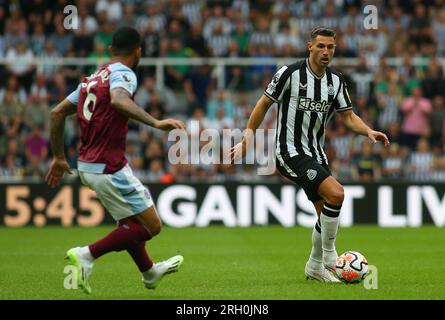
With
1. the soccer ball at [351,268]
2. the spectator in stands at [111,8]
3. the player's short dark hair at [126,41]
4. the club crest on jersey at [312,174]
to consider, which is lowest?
the soccer ball at [351,268]

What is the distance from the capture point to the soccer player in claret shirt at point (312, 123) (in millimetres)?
9602

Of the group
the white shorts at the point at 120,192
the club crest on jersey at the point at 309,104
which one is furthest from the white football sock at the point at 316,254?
the white shorts at the point at 120,192

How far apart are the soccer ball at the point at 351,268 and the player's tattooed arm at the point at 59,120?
113 inches

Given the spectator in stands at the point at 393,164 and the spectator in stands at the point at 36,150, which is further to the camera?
the spectator in stands at the point at 393,164

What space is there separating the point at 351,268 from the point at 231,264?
245 centimetres

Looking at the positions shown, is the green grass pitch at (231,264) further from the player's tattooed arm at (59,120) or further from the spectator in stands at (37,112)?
the spectator in stands at (37,112)

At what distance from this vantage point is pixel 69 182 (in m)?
18.4

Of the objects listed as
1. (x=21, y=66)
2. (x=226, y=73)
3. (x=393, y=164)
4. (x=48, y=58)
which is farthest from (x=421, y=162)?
(x=21, y=66)

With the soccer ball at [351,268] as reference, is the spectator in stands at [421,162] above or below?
below

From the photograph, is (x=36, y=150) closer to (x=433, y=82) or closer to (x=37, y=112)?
(x=37, y=112)

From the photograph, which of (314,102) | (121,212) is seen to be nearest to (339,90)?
(314,102)

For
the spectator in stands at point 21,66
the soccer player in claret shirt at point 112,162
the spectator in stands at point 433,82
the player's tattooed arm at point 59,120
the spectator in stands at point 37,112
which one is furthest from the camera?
the spectator in stands at point 433,82

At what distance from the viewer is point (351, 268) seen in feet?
30.9

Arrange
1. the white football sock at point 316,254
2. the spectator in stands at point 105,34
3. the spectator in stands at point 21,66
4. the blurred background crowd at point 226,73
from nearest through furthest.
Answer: the white football sock at point 316,254, the blurred background crowd at point 226,73, the spectator in stands at point 21,66, the spectator in stands at point 105,34
